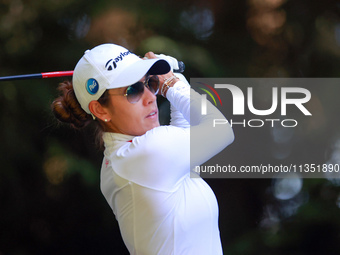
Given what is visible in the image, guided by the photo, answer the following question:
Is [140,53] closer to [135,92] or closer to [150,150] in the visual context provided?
[135,92]

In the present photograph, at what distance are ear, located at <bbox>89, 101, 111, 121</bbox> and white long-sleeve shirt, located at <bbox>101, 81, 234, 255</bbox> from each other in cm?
5

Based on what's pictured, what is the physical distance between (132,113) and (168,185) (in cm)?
21

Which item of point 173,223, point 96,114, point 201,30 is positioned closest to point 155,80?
point 96,114

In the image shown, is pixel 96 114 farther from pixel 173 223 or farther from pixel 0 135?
pixel 0 135

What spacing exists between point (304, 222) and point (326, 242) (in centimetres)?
14

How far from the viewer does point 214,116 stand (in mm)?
1105

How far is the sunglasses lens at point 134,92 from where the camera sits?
1.13 meters

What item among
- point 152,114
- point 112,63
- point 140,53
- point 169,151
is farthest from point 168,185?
point 140,53

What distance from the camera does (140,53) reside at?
1986mm

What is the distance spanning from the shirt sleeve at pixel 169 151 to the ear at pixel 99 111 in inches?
4.0

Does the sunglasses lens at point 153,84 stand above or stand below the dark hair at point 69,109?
above

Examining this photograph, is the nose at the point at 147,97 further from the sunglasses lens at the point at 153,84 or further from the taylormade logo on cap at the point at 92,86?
the taylormade logo on cap at the point at 92,86

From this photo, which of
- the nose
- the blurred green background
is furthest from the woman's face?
the blurred green background

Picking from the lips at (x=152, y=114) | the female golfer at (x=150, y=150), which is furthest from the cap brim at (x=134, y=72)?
the lips at (x=152, y=114)
